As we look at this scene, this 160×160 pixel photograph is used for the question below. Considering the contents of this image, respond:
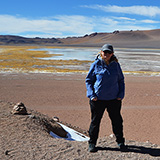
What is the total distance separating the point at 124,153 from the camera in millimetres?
3645

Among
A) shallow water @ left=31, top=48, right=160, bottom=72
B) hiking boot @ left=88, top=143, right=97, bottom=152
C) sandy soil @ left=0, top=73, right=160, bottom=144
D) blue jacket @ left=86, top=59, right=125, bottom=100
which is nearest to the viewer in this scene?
blue jacket @ left=86, top=59, right=125, bottom=100

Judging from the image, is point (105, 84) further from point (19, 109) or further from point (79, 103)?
point (79, 103)

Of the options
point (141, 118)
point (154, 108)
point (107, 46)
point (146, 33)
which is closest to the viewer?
point (107, 46)

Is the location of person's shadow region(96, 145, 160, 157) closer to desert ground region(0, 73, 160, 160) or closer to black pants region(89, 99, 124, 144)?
desert ground region(0, 73, 160, 160)

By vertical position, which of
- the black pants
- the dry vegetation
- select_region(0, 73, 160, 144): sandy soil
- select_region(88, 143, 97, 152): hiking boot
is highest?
the black pants

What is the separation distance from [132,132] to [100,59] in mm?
4464

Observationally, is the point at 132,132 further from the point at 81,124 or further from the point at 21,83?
the point at 21,83

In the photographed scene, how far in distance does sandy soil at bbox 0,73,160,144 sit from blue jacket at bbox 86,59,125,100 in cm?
370

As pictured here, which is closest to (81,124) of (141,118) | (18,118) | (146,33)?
(141,118)

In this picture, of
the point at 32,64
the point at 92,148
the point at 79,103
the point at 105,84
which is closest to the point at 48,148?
the point at 92,148

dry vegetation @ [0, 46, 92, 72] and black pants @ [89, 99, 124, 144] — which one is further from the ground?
black pants @ [89, 99, 124, 144]

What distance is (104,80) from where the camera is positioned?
3.41 m

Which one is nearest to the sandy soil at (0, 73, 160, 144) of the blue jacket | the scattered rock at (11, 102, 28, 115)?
the scattered rock at (11, 102, 28, 115)

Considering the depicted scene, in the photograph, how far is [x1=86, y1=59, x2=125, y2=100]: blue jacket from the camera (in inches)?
135
